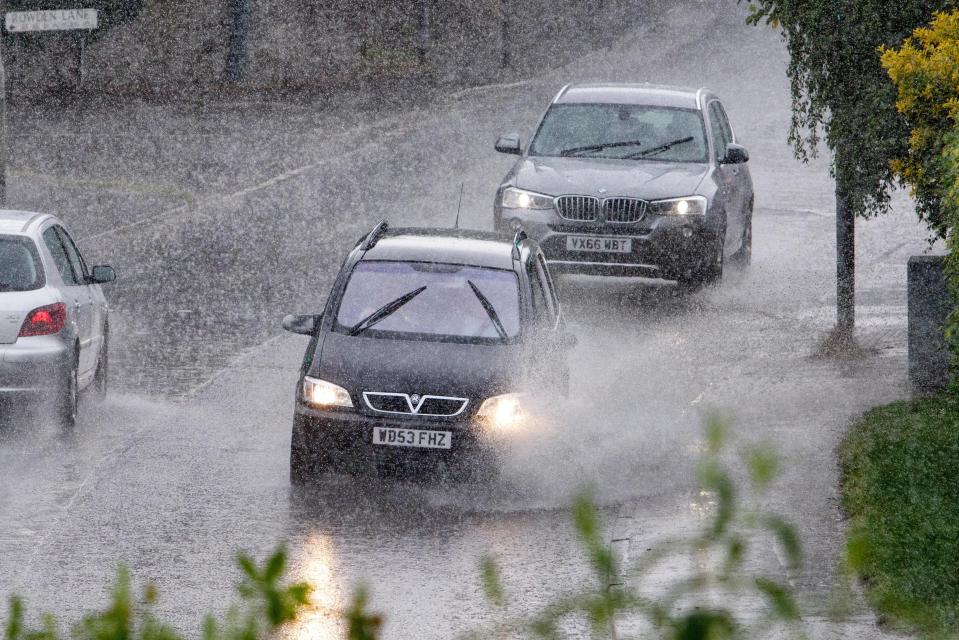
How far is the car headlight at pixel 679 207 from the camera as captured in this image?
651 inches

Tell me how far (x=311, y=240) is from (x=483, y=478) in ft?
38.2

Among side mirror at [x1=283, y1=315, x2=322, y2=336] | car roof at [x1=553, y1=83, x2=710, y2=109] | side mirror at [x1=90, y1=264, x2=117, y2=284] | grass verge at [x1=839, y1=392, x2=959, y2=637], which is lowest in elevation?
grass verge at [x1=839, y1=392, x2=959, y2=637]

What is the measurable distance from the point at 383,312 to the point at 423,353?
61cm

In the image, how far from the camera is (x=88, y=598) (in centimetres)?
813

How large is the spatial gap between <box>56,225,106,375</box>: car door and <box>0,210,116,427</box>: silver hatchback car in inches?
0.4

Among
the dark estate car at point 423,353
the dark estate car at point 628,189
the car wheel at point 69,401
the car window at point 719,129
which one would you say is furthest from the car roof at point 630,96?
the car wheel at point 69,401

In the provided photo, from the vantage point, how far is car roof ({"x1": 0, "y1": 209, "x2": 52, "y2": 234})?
12.3 meters

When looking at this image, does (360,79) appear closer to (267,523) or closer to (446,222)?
(446,222)

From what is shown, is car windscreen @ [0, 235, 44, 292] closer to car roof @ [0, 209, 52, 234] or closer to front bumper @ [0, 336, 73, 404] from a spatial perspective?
car roof @ [0, 209, 52, 234]

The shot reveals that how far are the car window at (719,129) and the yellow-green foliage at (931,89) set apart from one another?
5545mm

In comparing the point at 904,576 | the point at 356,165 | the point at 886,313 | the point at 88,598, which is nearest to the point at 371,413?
the point at 88,598

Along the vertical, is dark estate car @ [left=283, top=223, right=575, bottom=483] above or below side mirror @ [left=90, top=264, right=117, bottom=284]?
below

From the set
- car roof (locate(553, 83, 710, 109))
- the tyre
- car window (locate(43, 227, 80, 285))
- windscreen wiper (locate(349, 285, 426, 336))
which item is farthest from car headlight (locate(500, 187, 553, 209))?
windscreen wiper (locate(349, 285, 426, 336))

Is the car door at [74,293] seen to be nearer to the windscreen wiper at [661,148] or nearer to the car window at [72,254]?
the car window at [72,254]
